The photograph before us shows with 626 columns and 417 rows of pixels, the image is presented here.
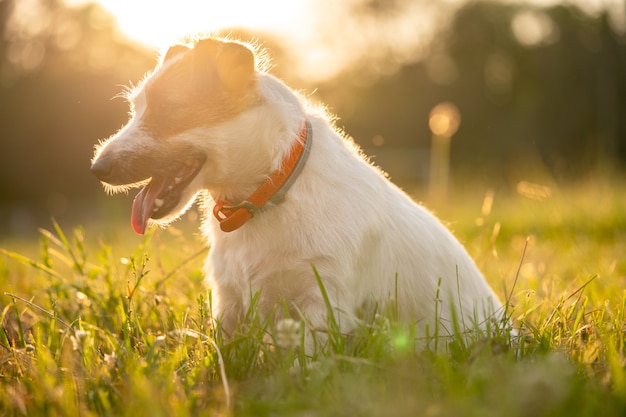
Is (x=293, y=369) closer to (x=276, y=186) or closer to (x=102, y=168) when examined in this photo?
(x=276, y=186)

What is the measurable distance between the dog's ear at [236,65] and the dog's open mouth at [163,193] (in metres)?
0.42

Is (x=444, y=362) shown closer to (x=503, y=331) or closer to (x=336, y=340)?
(x=336, y=340)

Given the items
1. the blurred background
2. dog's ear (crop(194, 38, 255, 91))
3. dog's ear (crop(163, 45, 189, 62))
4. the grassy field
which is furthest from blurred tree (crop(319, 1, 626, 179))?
the grassy field

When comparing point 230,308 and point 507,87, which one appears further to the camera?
point 507,87

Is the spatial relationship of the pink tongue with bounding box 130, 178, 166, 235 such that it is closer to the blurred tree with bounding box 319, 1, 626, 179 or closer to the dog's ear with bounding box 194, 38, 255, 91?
the dog's ear with bounding box 194, 38, 255, 91

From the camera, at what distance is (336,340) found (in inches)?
105

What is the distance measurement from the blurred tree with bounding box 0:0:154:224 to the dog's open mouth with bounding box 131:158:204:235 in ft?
58.5

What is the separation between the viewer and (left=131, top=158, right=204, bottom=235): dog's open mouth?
3309 mm

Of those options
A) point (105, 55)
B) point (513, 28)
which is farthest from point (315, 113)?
point (513, 28)

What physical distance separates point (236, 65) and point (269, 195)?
67cm

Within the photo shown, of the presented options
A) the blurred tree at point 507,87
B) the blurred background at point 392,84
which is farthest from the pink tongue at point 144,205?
the blurred tree at point 507,87

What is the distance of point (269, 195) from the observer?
10.3 feet

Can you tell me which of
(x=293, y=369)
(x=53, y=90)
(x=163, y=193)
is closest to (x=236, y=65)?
(x=163, y=193)

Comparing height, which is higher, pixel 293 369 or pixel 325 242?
pixel 325 242
